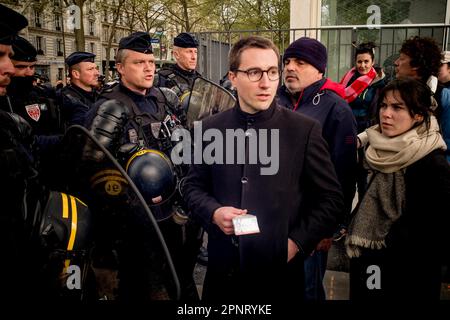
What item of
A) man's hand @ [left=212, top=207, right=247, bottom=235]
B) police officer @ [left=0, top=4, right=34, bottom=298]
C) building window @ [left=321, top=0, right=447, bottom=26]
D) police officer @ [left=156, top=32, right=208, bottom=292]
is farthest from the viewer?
building window @ [left=321, top=0, right=447, bottom=26]

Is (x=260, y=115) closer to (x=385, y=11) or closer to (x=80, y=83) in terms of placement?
(x=80, y=83)

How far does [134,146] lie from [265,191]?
117cm

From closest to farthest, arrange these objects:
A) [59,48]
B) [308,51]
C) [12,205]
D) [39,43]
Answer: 1. [12,205]
2. [308,51]
3. [39,43]
4. [59,48]

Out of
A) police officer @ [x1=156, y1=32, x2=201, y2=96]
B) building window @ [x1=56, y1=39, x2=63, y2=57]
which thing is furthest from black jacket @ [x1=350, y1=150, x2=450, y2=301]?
building window @ [x1=56, y1=39, x2=63, y2=57]

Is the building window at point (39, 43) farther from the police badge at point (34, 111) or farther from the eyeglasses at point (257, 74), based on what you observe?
the eyeglasses at point (257, 74)

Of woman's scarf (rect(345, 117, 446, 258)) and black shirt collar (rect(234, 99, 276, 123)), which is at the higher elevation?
black shirt collar (rect(234, 99, 276, 123))

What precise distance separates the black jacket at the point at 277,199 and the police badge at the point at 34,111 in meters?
2.10

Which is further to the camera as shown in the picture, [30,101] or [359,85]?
[359,85]

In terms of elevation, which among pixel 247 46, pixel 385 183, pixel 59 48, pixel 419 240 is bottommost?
pixel 419 240

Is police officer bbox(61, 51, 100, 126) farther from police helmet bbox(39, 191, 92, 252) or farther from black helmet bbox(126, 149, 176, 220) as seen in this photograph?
police helmet bbox(39, 191, 92, 252)

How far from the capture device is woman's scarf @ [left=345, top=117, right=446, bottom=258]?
1.95 m

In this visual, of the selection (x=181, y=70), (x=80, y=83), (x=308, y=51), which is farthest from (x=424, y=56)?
(x=80, y=83)

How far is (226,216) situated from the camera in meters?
1.65

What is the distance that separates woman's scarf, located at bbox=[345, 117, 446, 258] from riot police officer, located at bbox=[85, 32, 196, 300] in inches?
44.6
